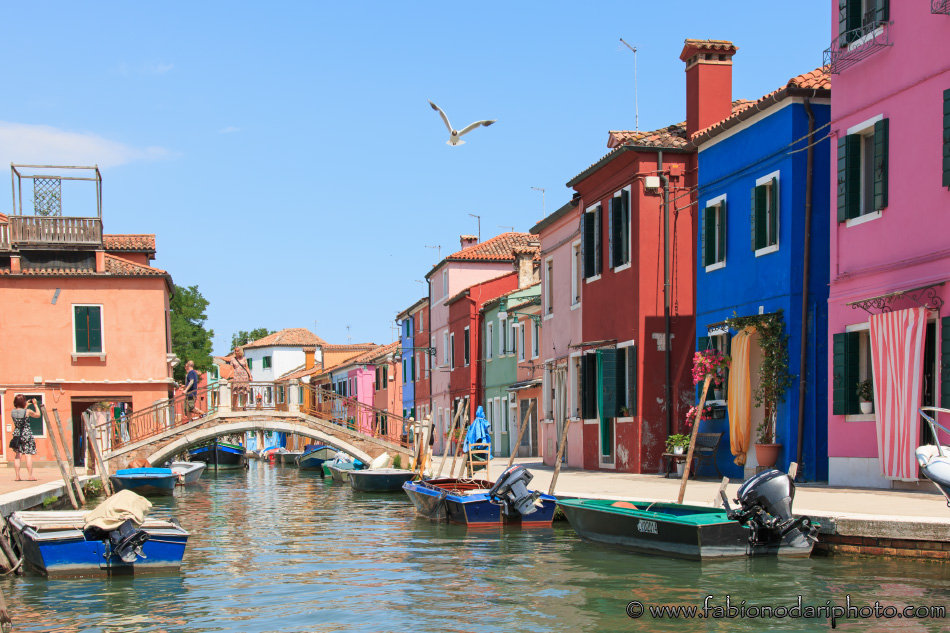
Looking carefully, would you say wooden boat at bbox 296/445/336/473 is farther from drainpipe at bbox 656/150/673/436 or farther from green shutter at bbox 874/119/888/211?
green shutter at bbox 874/119/888/211

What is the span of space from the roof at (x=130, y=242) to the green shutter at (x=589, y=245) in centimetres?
1958

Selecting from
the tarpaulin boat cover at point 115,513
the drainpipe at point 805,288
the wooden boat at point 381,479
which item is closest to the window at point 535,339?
the wooden boat at point 381,479

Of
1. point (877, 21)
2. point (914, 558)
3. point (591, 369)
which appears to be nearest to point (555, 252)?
point (591, 369)

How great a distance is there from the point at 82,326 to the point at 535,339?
13492mm

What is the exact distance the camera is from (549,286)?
2802cm

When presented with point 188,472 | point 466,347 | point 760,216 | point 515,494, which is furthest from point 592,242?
point 466,347

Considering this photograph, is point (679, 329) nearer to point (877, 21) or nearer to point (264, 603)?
point (877, 21)

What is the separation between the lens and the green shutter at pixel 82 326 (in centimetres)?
3234

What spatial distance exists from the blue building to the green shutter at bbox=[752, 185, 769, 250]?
0.05ft

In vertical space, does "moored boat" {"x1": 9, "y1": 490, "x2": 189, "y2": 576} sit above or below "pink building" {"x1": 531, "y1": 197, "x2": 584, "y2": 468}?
below

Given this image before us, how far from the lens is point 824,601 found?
9.42 metres

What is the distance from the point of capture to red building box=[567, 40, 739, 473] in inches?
819

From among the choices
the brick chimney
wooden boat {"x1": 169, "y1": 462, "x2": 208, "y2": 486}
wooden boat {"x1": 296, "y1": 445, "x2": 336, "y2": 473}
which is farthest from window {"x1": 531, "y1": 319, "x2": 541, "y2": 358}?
wooden boat {"x1": 296, "y1": 445, "x2": 336, "y2": 473}

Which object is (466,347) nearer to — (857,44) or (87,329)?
(87,329)
